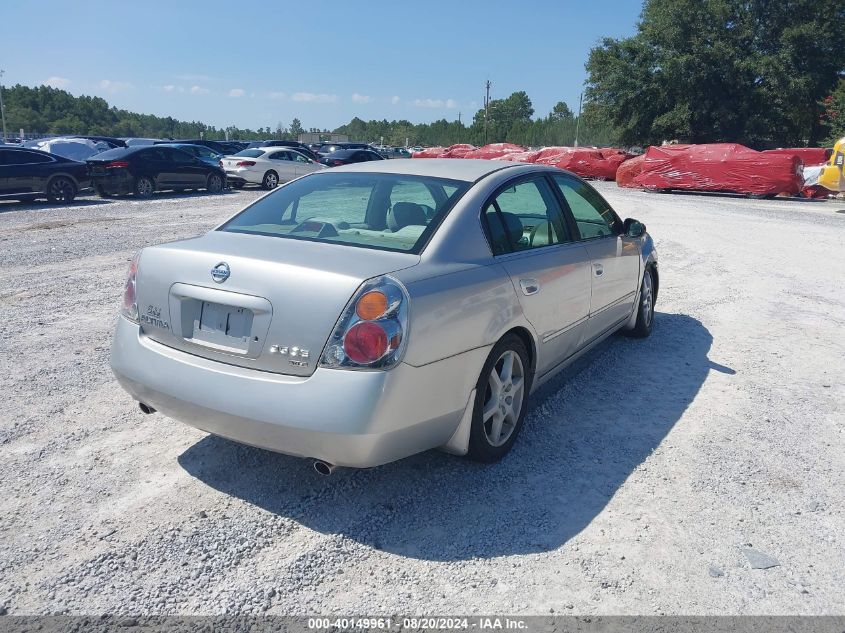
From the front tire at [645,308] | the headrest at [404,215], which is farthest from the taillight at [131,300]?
the front tire at [645,308]

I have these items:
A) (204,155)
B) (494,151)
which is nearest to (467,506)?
(204,155)

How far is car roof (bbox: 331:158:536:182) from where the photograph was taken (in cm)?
417

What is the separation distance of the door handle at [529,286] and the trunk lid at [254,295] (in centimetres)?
81

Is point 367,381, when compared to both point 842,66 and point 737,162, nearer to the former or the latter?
point 737,162

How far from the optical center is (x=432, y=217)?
3.75 m

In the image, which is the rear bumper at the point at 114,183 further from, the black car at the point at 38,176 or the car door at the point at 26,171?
the car door at the point at 26,171

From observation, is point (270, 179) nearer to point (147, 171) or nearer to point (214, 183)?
point (214, 183)

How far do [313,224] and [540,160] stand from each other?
30589mm

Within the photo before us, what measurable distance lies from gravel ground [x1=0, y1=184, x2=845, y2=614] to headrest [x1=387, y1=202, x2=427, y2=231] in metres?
1.30

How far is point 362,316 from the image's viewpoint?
3.00 m

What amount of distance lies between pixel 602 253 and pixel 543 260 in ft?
3.37

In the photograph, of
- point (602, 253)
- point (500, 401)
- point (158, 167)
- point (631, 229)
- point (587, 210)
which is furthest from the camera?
point (158, 167)

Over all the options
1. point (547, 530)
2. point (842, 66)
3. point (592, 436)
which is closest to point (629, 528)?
point (547, 530)

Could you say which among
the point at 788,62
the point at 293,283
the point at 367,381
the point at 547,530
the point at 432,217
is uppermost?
the point at 788,62
